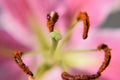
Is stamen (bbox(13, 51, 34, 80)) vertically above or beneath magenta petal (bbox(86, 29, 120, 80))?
beneath

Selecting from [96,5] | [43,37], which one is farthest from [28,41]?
[96,5]

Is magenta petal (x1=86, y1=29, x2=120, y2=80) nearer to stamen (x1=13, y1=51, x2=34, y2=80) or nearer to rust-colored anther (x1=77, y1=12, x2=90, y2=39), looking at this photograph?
rust-colored anther (x1=77, y1=12, x2=90, y2=39)

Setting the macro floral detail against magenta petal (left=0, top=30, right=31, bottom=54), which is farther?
magenta petal (left=0, top=30, right=31, bottom=54)

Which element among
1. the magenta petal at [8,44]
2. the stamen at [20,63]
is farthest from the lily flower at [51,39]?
the stamen at [20,63]

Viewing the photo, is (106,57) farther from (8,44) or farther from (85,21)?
(8,44)

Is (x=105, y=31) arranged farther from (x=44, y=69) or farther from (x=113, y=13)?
(x=44, y=69)

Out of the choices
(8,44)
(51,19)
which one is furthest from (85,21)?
(8,44)

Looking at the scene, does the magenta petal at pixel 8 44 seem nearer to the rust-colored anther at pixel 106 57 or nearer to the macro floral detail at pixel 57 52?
the macro floral detail at pixel 57 52

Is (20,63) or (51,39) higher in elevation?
(51,39)

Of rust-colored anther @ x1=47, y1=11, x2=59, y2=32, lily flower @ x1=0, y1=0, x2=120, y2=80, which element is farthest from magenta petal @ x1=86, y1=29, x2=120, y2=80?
rust-colored anther @ x1=47, y1=11, x2=59, y2=32
